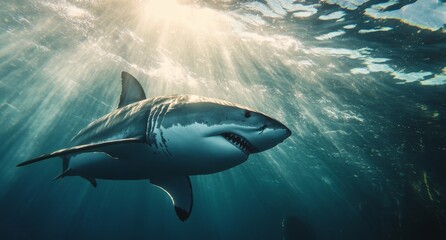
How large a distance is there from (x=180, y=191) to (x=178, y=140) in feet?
5.42

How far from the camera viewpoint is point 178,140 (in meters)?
3.20

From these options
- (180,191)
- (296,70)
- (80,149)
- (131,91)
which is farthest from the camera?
(296,70)

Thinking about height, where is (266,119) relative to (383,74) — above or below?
above

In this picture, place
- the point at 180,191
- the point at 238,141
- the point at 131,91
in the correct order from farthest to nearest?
the point at 131,91 < the point at 180,191 < the point at 238,141

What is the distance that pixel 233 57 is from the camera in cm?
1434

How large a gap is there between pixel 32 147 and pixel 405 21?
230 feet

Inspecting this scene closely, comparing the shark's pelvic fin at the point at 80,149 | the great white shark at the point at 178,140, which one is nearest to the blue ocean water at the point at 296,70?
the great white shark at the point at 178,140

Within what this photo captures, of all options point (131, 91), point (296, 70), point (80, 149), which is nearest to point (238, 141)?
point (80, 149)

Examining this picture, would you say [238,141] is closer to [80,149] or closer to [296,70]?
[80,149]

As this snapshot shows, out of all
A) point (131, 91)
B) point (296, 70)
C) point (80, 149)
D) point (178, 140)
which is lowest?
point (296, 70)

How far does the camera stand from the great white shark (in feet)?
9.53

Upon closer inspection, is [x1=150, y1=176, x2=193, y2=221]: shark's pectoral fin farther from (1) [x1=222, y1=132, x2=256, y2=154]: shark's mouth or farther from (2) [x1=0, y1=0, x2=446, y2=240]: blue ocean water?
(2) [x1=0, y1=0, x2=446, y2=240]: blue ocean water

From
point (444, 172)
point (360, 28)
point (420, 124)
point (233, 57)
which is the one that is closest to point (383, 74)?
point (360, 28)

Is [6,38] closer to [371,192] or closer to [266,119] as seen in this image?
[266,119]
